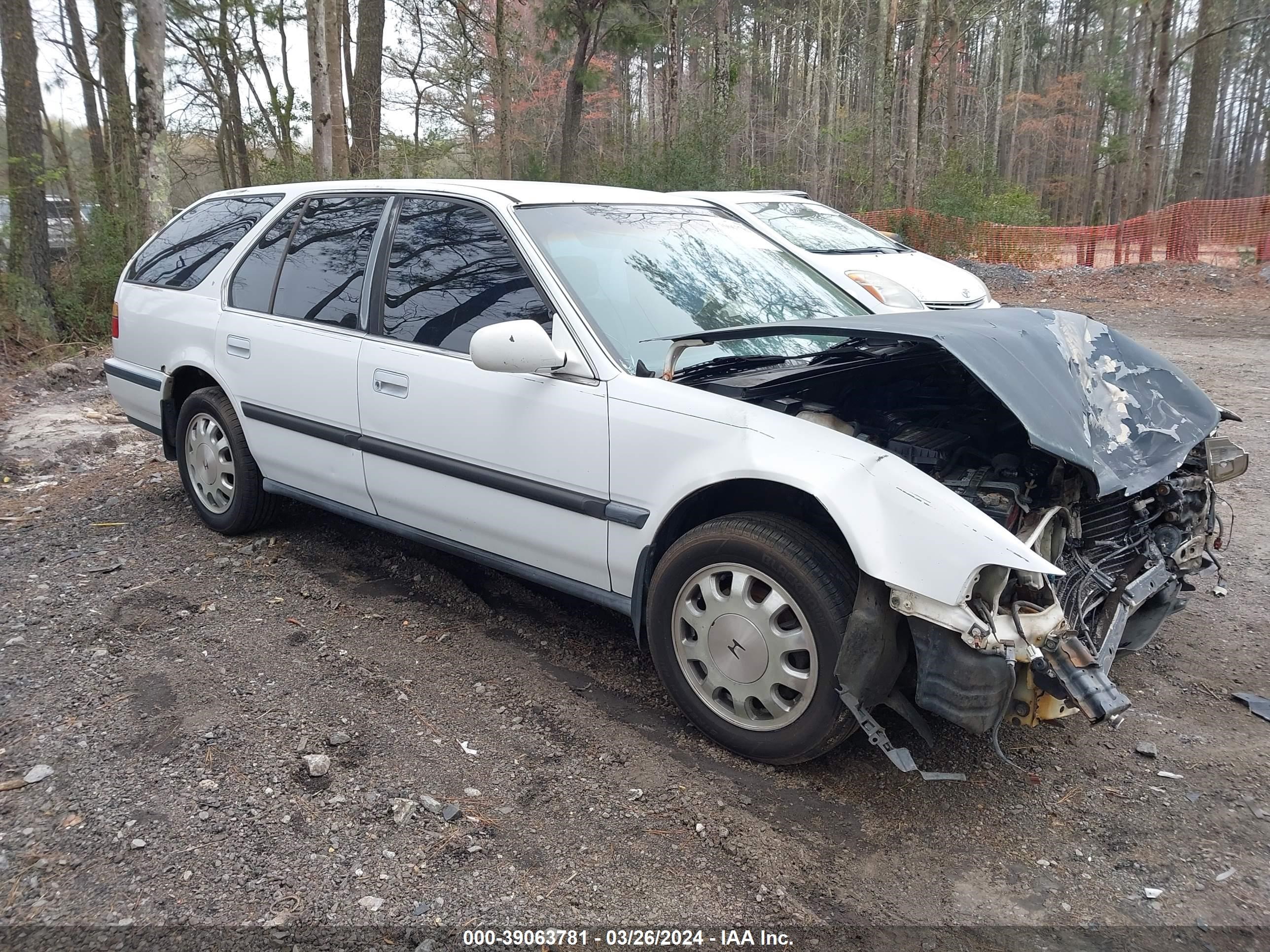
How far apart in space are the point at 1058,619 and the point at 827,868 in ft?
3.01

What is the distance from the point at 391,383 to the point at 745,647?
180cm

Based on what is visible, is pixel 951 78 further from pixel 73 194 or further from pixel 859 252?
pixel 73 194

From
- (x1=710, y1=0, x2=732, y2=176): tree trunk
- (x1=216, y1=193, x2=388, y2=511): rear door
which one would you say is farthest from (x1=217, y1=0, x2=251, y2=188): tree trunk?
(x1=216, y1=193, x2=388, y2=511): rear door

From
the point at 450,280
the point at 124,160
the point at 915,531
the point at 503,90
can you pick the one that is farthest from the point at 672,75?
the point at 915,531

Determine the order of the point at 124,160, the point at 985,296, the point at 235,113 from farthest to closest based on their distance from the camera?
the point at 235,113 → the point at 124,160 → the point at 985,296

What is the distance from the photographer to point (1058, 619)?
2523 millimetres

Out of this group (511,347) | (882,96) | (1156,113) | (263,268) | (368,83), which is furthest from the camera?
(882,96)

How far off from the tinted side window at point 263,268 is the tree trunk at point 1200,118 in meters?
21.7

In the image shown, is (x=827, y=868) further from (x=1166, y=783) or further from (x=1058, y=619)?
(x=1166, y=783)

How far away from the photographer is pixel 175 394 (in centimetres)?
493

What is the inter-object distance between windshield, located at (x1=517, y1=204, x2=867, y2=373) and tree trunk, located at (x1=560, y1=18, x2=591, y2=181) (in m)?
16.5

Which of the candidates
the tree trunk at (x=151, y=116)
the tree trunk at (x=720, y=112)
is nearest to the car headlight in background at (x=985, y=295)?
the tree trunk at (x=720, y=112)

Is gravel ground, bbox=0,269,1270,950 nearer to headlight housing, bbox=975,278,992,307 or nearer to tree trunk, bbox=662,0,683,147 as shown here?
headlight housing, bbox=975,278,992,307

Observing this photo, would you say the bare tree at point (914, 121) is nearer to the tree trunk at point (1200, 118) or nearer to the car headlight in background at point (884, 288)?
the tree trunk at point (1200, 118)
